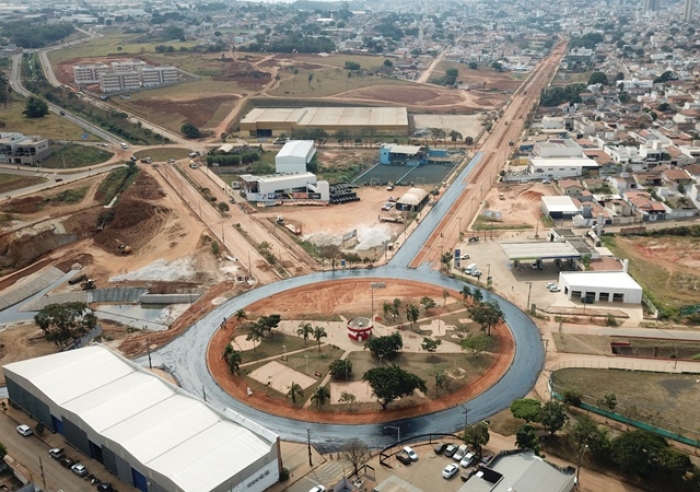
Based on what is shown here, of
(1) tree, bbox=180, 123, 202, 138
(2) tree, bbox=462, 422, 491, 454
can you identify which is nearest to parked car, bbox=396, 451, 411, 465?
(2) tree, bbox=462, 422, 491, 454

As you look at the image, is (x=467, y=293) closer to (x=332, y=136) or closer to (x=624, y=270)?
(x=624, y=270)

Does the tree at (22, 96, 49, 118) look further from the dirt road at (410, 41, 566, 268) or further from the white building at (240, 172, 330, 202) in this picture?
the dirt road at (410, 41, 566, 268)

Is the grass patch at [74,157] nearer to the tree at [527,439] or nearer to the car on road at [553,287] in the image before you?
the car on road at [553,287]

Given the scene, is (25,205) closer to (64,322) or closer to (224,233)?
(224,233)

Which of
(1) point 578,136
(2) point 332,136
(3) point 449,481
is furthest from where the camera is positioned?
(2) point 332,136

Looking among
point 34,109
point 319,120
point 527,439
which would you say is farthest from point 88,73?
point 527,439

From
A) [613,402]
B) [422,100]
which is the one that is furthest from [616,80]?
[613,402]

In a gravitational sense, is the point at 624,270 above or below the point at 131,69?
below
